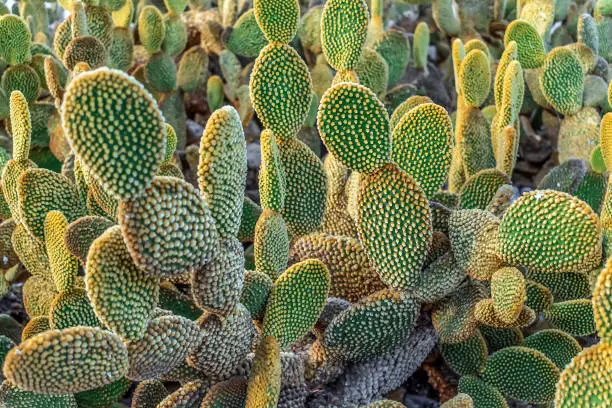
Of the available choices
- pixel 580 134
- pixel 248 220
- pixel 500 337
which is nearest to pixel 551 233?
pixel 500 337

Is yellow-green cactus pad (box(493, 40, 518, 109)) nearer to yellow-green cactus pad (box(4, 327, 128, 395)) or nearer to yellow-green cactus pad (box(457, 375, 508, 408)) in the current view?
yellow-green cactus pad (box(457, 375, 508, 408))

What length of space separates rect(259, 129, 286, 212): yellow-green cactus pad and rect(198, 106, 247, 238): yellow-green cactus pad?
16 centimetres

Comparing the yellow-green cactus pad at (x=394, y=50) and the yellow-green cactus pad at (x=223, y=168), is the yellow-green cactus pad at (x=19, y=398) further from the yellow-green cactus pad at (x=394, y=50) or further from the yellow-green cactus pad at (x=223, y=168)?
the yellow-green cactus pad at (x=394, y=50)

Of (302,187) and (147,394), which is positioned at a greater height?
(302,187)

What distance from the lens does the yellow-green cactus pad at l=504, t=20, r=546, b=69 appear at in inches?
83.7

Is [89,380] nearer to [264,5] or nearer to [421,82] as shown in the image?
[264,5]

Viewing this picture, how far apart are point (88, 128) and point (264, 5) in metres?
0.56

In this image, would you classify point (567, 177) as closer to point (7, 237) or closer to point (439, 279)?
point (439, 279)

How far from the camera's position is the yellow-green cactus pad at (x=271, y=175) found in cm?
129

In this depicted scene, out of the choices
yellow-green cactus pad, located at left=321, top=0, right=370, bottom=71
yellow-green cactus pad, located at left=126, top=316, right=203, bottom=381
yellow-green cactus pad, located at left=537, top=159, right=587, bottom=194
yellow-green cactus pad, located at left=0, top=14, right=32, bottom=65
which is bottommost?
yellow-green cactus pad, located at left=537, top=159, right=587, bottom=194

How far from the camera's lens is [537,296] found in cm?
150

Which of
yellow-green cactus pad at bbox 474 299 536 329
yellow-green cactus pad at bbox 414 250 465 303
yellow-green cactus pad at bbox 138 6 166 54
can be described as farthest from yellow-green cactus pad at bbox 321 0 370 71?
yellow-green cactus pad at bbox 138 6 166 54

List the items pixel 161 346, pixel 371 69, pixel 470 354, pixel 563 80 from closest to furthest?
pixel 161 346 → pixel 470 354 → pixel 563 80 → pixel 371 69

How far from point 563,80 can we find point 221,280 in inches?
50.6
